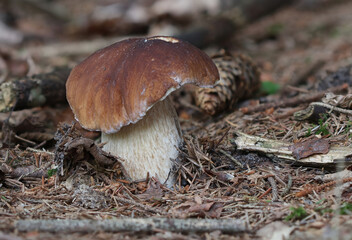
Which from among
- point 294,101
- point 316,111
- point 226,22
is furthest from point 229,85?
point 226,22

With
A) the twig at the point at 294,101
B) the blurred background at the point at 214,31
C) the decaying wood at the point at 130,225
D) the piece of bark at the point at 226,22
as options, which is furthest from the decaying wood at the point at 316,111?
the piece of bark at the point at 226,22

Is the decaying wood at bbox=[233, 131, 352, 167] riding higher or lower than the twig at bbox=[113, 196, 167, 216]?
higher

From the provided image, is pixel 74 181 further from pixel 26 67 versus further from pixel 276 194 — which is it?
pixel 26 67

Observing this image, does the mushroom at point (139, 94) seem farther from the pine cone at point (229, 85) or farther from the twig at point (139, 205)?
the pine cone at point (229, 85)

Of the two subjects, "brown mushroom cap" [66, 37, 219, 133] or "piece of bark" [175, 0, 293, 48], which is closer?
"brown mushroom cap" [66, 37, 219, 133]

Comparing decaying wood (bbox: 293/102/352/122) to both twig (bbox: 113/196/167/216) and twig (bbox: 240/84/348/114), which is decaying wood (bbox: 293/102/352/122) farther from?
twig (bbox: 113/196/167/216)

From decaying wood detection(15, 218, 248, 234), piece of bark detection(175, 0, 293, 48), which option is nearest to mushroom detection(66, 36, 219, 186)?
decaying wood detection(15, 218, 248, 234)

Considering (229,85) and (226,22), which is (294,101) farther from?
(226,22)
